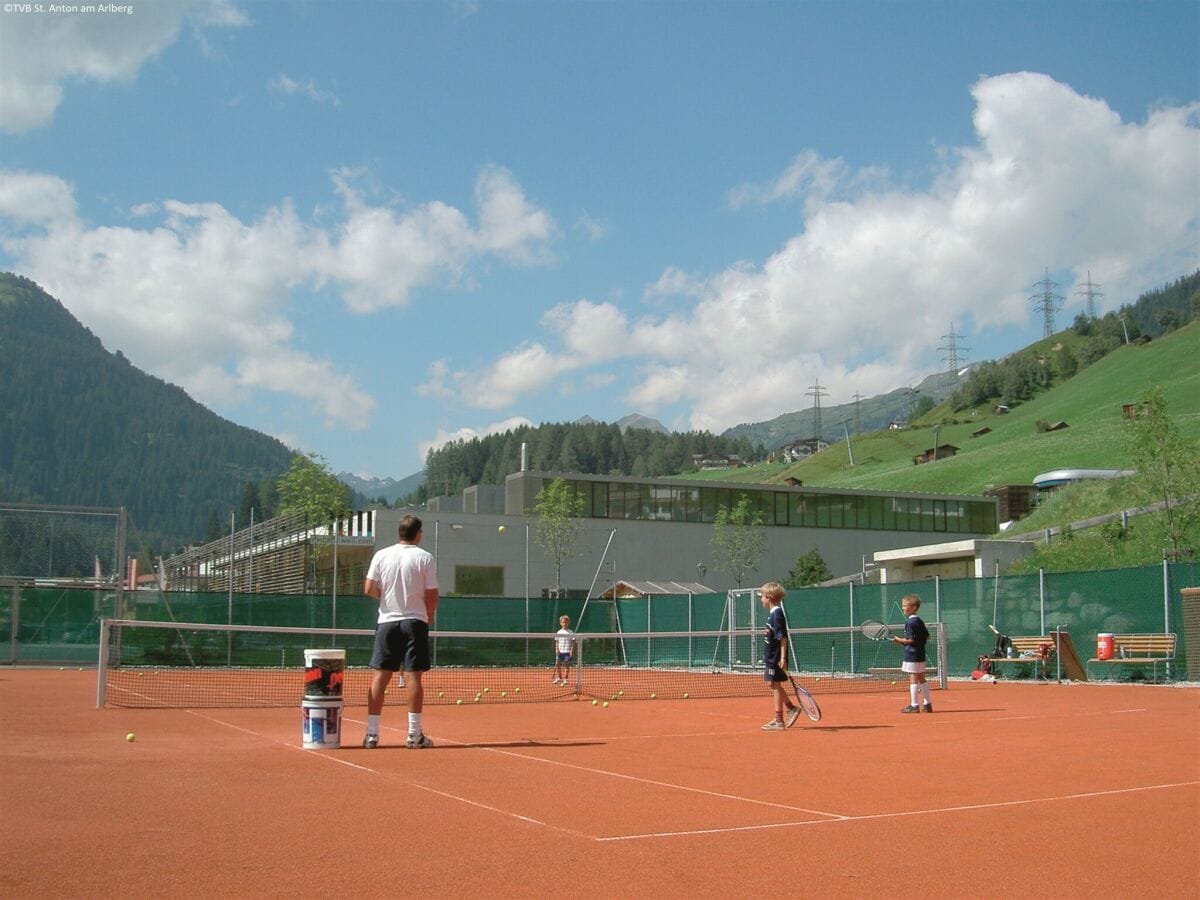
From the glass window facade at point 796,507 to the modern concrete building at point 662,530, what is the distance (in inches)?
2.1

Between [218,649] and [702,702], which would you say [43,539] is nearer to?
[218,649]

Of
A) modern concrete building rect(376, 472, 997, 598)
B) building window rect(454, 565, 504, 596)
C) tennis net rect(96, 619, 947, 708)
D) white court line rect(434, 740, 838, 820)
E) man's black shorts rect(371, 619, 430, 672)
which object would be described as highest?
modern concrete building rect(376, 472, 997, 598)

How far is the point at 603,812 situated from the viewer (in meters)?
6.70

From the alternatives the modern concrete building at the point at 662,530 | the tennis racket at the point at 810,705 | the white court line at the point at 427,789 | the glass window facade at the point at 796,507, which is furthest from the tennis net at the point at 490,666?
the glass window facade at the point at 796,507

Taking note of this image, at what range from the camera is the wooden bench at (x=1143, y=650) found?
64.2 ft

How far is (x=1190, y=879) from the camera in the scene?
5.12 meters

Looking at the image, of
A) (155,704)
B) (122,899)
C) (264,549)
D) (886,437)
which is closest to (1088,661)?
(155,704)

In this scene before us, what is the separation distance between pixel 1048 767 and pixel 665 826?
154 inches

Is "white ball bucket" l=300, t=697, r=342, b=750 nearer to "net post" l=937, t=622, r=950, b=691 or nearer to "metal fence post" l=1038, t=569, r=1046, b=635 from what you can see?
"net post" l=937, t=622, r=950, b=691

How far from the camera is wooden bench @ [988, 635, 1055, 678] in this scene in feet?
71.0

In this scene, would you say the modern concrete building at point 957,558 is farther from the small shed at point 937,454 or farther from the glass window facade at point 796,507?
the small shed at point 937,454

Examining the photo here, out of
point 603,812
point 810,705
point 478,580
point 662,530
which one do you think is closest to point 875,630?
point 810,705

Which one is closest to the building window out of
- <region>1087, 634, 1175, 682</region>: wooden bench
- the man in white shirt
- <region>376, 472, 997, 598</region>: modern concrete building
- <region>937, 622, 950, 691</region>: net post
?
<region>376, 472, 997, 598</region>: modern concrete building

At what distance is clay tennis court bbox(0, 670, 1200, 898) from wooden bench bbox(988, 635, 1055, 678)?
9839 millimetres
